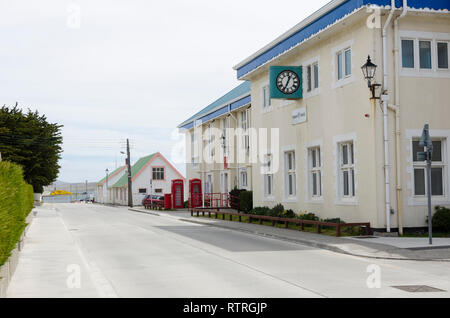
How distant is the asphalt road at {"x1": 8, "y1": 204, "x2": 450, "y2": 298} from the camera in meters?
9.33

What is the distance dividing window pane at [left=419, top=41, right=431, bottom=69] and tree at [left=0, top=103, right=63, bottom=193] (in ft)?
136

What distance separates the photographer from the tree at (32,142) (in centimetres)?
5497

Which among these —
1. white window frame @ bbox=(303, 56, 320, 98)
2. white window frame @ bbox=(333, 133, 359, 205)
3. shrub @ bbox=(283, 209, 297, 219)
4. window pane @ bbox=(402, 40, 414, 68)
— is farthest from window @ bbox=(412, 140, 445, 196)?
shrub @ bbox=(283, 209, 297, 219)

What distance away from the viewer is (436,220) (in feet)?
59.1

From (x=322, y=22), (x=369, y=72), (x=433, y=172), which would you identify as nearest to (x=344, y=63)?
(x=322, y=22)

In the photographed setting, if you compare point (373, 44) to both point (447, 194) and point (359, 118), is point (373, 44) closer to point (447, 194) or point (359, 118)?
point (359, 118)

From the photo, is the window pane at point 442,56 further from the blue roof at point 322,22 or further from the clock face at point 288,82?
the clock face at point 288,82

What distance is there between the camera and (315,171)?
76.0 ft

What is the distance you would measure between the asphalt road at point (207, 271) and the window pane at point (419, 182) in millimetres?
4622

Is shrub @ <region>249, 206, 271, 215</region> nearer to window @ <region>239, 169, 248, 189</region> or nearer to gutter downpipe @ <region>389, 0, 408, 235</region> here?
gutter downpipe @ <region>389, 0, 408, 235</region>

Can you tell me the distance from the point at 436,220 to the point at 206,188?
3014 centimetres

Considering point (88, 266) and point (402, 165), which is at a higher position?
point (402, 165)
